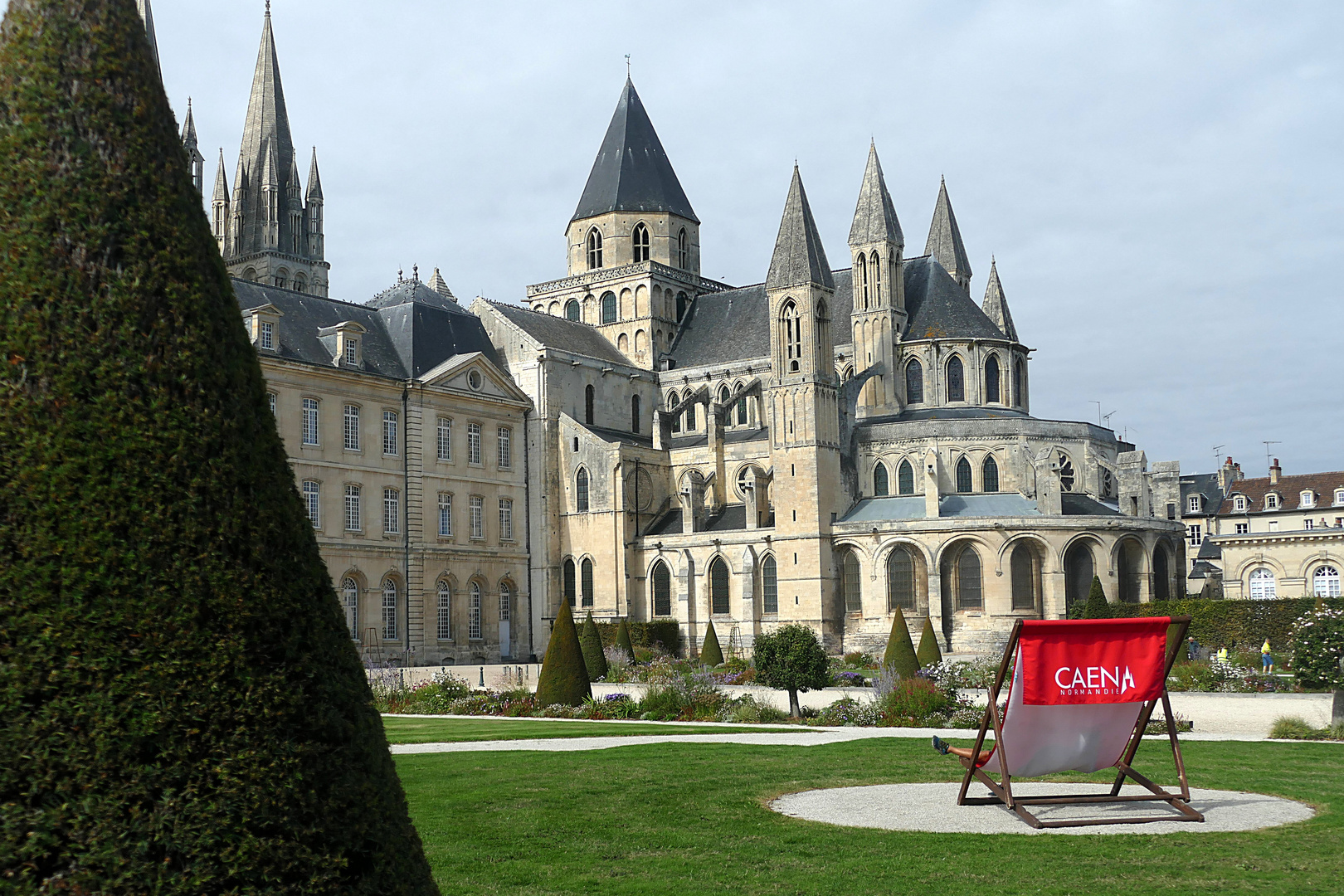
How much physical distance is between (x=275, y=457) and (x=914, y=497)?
146ft

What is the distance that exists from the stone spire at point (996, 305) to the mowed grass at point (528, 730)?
139ft

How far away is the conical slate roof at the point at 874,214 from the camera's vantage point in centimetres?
5353

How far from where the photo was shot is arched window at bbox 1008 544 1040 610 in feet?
148

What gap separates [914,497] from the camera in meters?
47.9

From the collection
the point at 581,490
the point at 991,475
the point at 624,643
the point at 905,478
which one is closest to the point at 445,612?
the point at 581,490

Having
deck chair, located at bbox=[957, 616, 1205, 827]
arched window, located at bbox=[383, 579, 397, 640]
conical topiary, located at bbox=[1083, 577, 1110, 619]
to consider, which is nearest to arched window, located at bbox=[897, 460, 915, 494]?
conical topiary, located at bbox=[1083, 577, 1110, 619]

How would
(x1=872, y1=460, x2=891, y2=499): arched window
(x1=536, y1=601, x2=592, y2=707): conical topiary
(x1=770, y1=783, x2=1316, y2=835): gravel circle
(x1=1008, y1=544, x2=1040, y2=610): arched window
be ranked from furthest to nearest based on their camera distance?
(x1=872, y1=460, x2=891, y2=499): arched window → (x1=1008, y1=544, x2=1040, y2=610): arched window → (x1=536, y1=601, x2=592, y2=707): conical topiary → (x1=770, y1=783, x2=1316, y2=835): gravel circle

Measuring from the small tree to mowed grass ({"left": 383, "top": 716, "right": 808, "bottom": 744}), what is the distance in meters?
2.34

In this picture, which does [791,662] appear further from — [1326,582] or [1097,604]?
[1326,582]

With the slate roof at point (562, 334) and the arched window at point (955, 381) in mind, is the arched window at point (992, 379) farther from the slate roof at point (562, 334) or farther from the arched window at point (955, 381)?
the slate roof at point (562, 334)

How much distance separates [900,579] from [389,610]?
17656 millimetres

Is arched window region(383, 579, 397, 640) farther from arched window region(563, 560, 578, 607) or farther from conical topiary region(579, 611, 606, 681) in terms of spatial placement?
conical topiary region(579, 611, 606, 681)

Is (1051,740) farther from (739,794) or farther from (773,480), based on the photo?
(773,480)

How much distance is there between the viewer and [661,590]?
50.5 meters
